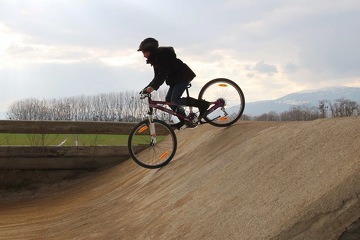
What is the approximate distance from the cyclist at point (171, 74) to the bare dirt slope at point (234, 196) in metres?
0.71

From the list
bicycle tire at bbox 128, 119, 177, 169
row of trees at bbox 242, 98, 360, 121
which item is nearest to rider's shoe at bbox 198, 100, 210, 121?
bicycle tire at bbox 128, 119, 177, 169

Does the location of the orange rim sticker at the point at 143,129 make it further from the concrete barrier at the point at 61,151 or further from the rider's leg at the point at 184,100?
→ the concrete barrier at the point at 61,151

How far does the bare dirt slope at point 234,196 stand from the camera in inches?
107

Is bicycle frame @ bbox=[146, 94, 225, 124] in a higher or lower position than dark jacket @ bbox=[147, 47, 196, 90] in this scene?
lower

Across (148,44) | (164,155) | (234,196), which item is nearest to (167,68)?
(148,44)

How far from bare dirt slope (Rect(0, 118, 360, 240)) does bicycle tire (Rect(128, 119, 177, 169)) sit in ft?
0.67

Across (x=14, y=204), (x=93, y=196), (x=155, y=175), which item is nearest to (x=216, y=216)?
(x=155, y=175)

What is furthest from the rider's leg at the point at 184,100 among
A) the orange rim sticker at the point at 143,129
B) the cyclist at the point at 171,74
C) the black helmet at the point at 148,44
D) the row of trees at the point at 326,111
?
the row of trees at the point at 326,111

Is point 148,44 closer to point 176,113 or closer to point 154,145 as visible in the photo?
point 176,113

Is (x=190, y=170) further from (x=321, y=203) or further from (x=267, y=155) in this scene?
(x=321, y=203)

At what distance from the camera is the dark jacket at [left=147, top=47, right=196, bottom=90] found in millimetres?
6580

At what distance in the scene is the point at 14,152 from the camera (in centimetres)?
889

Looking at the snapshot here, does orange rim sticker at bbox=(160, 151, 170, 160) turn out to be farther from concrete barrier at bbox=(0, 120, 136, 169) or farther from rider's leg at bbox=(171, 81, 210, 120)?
concrete barrier at bbox=(0, 120, 136, 169)

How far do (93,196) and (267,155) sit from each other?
424cm
